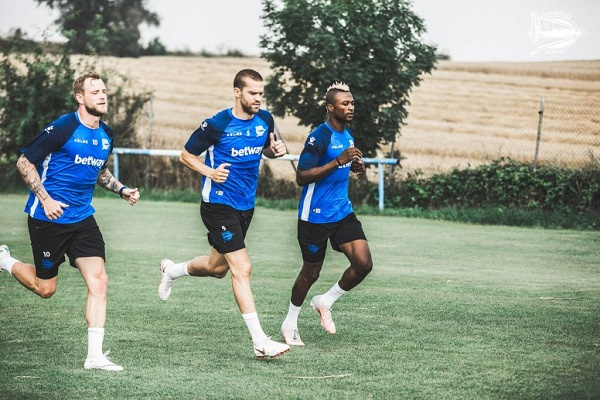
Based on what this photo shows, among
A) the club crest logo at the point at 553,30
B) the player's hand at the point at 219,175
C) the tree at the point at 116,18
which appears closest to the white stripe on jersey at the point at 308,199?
the player's hand at the point at 219,175

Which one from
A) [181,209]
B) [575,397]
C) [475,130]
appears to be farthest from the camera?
[475,130]

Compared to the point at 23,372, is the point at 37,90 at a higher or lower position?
higher

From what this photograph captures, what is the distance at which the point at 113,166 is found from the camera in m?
27.0

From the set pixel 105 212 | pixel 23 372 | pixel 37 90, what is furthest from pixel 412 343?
pixel 37 90

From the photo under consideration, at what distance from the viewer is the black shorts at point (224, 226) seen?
775cm

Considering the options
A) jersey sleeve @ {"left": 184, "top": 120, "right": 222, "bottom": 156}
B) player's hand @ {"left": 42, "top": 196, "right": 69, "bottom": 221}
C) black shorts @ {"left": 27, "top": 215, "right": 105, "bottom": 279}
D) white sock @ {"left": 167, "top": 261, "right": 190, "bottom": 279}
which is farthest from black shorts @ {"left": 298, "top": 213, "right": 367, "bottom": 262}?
player's hand @ {"left": 42, "top": 196, "right": 69, "bottom": 221}

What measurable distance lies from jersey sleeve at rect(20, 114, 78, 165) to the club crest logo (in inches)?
556

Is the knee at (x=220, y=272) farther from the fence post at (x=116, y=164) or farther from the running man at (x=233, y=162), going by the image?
the fence post at (x=116, y=164)

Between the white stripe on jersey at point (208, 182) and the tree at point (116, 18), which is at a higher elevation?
the tree at point (116, 18)

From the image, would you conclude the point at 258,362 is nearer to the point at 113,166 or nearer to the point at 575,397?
the point at 575,397

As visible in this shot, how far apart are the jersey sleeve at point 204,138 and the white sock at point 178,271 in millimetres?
1491

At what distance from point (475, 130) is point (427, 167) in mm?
7237

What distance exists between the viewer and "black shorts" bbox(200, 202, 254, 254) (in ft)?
25.4

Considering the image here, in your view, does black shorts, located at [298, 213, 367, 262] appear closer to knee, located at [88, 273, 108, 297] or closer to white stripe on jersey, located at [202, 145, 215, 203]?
white stripe on jersey, located at [202, 145, 215, 203]
